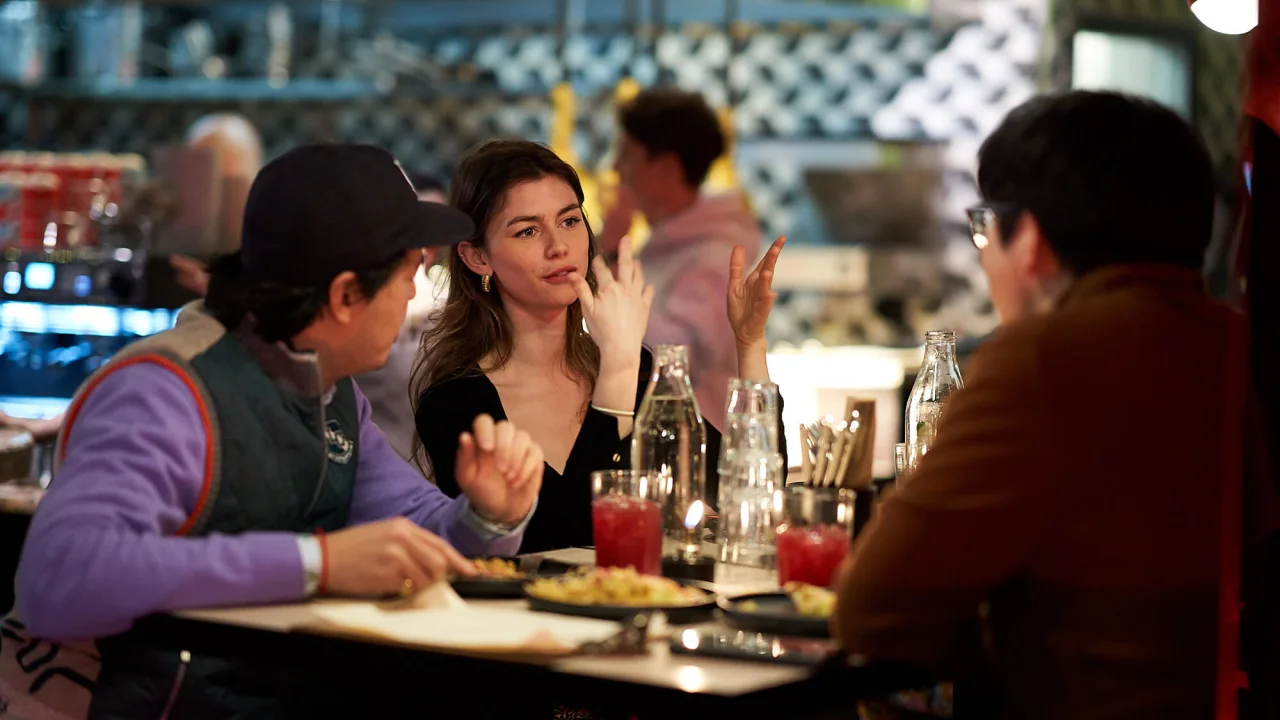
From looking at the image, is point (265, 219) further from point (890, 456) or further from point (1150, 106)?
point (890, 456)

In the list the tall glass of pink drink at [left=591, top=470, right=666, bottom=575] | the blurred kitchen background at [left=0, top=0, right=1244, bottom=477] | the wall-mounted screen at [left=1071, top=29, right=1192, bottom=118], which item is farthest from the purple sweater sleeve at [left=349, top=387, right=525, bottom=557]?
the wall-mounted screen at [left=1071, top=29, right=1192, bottom=118]

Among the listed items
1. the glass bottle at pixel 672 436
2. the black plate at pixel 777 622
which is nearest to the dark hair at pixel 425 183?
the glass bottle at pixel 672 436

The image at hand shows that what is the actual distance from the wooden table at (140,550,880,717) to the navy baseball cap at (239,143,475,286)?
517 millimetres

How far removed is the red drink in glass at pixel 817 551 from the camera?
6.96ft

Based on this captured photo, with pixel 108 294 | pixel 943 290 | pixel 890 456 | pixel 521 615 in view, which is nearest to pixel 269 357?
pixel 521 615

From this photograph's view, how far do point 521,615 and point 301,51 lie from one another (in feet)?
22.9

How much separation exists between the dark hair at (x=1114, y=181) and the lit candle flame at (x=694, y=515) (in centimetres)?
81

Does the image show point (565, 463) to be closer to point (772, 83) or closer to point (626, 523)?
point (626, 523)

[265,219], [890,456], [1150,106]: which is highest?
[1150,106]

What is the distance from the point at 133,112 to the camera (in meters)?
8.84

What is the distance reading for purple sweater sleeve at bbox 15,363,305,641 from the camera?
6.19 feet

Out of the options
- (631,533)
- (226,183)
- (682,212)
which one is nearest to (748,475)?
(631,533)

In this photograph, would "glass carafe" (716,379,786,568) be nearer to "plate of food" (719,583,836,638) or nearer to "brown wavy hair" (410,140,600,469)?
"plate of food" (719,583,836,638)

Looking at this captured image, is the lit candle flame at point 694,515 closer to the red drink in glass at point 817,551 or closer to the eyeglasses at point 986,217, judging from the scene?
the red drink in glass at point 817,551
